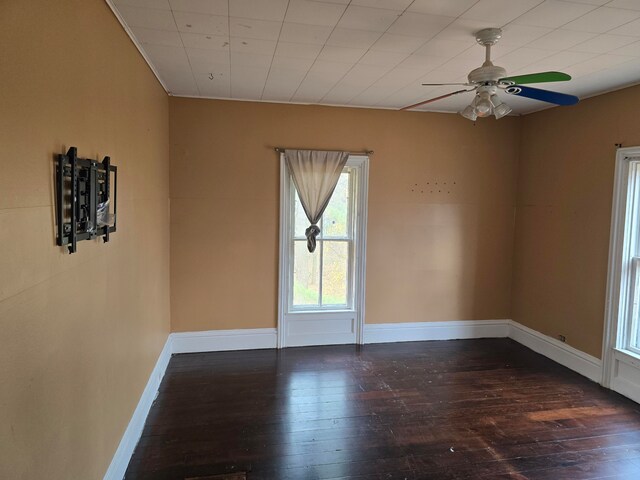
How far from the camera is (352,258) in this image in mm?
4535

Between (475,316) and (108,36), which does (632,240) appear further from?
(108,36)

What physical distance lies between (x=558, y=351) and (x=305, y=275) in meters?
2.70

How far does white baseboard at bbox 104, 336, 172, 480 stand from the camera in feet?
7.29

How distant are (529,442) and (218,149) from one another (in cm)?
361

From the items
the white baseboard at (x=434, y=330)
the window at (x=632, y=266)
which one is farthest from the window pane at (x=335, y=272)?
the window at (x=632, y=266)

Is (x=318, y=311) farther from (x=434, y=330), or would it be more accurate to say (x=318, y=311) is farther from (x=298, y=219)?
(x=434, y=330)

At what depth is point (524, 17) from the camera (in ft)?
7.23

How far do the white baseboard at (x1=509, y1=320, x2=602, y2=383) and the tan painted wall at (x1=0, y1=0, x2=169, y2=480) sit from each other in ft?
12.6

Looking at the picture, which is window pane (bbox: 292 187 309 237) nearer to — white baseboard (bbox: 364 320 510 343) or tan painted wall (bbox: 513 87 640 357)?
white baseboard (bbox: 364 320 510 343)

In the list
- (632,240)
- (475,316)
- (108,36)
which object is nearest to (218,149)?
(108,36)

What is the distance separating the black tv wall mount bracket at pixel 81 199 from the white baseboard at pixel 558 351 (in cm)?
410

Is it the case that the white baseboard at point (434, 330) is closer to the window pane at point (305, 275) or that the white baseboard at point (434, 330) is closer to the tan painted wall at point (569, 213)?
the tan painted wall at point (569, 213)

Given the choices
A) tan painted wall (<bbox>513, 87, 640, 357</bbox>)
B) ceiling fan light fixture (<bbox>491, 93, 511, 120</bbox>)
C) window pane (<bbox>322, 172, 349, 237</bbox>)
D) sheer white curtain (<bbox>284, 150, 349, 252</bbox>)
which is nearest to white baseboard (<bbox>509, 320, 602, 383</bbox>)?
tan painted wall (<bbox>513, 87, 640, 357</bbox>)

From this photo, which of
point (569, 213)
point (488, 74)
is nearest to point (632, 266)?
point (569, 213)
